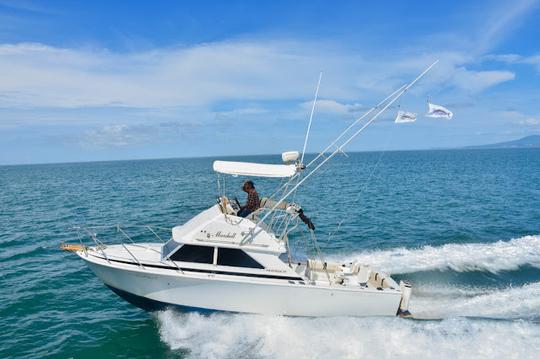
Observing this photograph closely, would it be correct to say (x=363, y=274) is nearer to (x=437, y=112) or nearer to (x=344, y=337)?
(x=344, y=337)

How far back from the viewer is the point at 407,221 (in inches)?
916

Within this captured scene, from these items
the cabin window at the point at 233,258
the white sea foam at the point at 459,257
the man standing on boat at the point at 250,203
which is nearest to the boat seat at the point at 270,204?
the man standing on boat at the point at 250,203

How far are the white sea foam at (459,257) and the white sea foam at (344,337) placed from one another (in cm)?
502

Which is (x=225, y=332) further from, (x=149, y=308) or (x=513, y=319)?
(x=513, y=319)

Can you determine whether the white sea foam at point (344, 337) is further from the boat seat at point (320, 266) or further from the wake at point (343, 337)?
the boat seat at point (320, 266)

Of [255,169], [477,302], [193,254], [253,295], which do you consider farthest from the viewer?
[477,302]

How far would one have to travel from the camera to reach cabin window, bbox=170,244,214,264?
10.1m

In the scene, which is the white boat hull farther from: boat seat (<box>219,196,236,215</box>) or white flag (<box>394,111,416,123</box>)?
white flag (<box>394,111,416,123</box>)

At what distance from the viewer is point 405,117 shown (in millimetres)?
9867

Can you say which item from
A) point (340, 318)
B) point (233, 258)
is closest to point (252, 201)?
point (233, 258)

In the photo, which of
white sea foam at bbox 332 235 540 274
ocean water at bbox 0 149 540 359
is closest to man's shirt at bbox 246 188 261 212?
ocean water at bbox 0 149 540 359

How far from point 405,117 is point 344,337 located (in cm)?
582

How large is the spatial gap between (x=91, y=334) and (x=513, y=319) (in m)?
11.5

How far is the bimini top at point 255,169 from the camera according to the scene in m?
10.2
